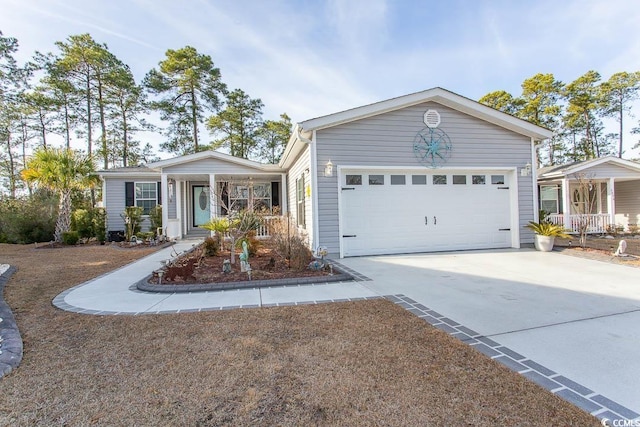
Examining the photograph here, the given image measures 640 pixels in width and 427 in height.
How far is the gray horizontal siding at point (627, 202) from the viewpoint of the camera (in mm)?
14352

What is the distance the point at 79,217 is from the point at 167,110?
10.1 meters

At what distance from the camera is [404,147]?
26.4 ft

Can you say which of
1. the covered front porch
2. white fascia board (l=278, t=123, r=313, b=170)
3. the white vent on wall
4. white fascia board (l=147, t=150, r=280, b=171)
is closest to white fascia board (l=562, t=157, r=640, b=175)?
the white vent on wall

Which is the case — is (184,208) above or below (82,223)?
above

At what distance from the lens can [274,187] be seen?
43.8 ft

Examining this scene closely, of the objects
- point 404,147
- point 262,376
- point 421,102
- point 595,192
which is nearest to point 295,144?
point 404,147

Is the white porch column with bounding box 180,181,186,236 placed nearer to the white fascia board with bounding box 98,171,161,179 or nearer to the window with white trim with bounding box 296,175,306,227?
the white fascia board with bounding box 98,171,161,179

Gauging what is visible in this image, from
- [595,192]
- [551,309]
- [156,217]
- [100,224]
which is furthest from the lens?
[595,192]

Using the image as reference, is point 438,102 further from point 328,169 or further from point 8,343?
point 8,343

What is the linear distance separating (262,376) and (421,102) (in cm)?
783

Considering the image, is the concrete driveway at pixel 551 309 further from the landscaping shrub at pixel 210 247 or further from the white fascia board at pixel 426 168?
the landscaping shrub at pixel 210 247

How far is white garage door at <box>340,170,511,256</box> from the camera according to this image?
7844 mm

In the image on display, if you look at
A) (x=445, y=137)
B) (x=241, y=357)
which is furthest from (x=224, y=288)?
(x=445, y=137)

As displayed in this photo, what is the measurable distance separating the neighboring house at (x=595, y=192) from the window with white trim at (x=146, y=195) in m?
16.6
